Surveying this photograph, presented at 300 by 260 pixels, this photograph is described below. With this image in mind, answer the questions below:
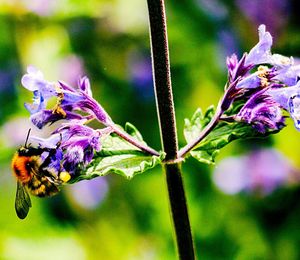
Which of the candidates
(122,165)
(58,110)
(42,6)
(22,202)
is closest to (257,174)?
(42,6)

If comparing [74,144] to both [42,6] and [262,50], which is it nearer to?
[262,50]

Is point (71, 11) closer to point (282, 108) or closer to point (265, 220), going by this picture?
point (265, 220)

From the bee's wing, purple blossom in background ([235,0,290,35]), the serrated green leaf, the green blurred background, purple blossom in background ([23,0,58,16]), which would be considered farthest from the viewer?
purple blossom in background ([23,0,58,16])

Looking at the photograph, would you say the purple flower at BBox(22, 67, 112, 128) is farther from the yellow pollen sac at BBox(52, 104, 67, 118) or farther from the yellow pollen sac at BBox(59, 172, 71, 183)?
the yellow pollen sac at BBox(59, 172, 71, 183)

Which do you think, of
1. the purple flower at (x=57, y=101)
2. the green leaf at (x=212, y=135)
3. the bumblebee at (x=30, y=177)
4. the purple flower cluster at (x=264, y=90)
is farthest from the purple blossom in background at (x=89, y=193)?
the purple flower cluster at (x=264, y=90)

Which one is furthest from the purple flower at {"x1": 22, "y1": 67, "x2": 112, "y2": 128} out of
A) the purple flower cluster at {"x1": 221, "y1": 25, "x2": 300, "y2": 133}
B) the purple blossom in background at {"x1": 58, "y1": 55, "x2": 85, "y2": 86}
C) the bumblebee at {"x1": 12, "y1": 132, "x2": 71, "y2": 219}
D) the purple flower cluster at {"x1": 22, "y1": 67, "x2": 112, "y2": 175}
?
the purple blossom in background at {"x1": 58, "y1": 55, "x2": 85, "y2": 86}

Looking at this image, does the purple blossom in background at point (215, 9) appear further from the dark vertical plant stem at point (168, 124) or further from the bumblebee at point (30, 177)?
the dark vertical plant stem at point (168, 124)

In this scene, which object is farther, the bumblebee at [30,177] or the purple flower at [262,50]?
the bumblebee at [30,177]

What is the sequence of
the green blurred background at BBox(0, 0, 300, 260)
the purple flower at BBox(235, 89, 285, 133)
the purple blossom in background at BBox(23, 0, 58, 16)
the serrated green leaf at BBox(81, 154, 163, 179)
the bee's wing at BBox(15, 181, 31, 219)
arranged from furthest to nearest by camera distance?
the purple blossom in background at BBox(23, 0, 58, 16)
the green blurred background at BBox(0, 0, 300, 260)
the bee's wing at BBox(15, 181, 31, 219)
the purple flower at BBox(235, 89, 285, 133)
the serrated green leaf at BBox(81, 154, 163, 179)
